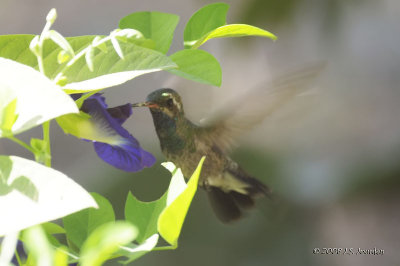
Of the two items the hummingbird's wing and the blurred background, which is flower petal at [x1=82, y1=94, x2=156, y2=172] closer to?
the hummingbird's wing

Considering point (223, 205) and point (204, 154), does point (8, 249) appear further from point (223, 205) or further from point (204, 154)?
point (223, 205)

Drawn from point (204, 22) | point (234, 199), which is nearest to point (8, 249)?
point (204, 22)

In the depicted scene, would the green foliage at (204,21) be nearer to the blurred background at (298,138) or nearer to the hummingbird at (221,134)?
→ the hummingbird at (221,134)

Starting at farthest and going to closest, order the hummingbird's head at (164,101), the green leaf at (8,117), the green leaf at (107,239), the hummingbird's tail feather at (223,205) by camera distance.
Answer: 1. the hummingbird's tail feather at (223,205)
2. the hummingbird's head at (164,101)
3. the green leaf at (8,117)
4. the green leaf at (107,239)

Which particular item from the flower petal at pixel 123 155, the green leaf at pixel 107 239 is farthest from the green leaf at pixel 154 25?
the green leaf at pixel 107 239

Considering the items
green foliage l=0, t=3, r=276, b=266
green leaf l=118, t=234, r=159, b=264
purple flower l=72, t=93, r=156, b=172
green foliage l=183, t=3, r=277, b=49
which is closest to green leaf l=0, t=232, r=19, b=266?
green foliage l=0, t=3, r=276, b=266
